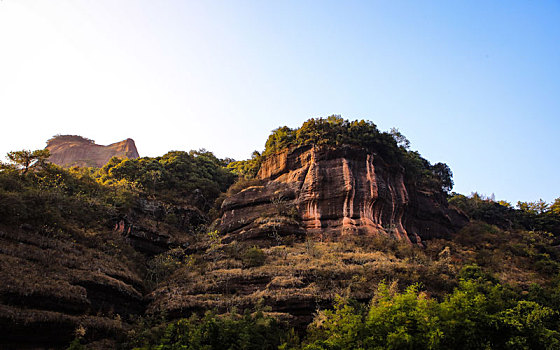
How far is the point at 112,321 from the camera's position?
25750 mm

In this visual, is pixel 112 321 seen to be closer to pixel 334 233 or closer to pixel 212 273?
pixel 212 273

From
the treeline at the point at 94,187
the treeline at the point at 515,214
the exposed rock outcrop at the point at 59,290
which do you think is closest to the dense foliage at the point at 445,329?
the exposed rock outcrop at the point at 59,290

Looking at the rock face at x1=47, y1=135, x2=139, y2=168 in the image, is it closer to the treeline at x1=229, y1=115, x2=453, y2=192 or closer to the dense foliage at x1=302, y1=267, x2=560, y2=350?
the treeline at x1=229, y1=115, x2=453, y2=192

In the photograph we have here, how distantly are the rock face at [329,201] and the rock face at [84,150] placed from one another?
72074mm

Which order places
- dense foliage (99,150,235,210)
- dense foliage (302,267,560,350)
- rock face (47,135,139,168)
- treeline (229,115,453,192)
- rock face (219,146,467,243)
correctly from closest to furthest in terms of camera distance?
dense foliage (302,267,560,350) → rock face (219,146,467,243) → treeline (229,115,453,192) → dense foliage (99,150,235,210) → rock face (47,135,139,168)

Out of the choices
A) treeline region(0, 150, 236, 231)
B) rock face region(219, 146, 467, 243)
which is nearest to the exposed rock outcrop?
treeline region(0, 150, 236, 231)

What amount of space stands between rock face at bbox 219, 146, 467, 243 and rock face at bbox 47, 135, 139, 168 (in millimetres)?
72074

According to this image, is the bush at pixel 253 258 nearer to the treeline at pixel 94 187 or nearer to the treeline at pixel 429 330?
the treeline at pixel 429 330

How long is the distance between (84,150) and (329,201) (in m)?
93.4

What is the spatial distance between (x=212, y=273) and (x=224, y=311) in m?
5.93

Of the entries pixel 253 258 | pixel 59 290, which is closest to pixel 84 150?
pixel 253 258

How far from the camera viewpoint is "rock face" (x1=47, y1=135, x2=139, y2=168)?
10850 cm

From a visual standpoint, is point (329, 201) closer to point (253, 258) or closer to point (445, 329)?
point (253, 258)

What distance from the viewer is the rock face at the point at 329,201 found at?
42.1 m
